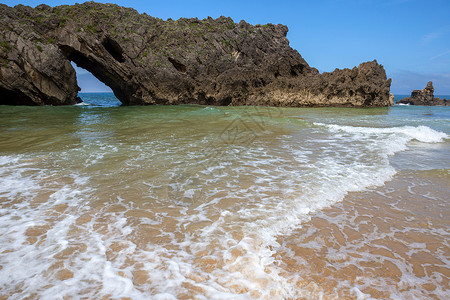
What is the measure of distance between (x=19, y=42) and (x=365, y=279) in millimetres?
30664

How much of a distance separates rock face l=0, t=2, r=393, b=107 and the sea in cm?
2250

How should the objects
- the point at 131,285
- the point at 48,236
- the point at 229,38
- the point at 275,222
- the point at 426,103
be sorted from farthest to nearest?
the point at 426,103
the point at 229,38
the point at 275,222
the point at 48,236
the point at 131,285

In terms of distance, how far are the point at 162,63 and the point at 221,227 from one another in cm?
2938

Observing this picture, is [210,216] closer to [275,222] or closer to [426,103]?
[275,222]

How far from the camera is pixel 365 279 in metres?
2.30

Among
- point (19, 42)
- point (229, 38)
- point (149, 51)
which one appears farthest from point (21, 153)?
point (229, 38)

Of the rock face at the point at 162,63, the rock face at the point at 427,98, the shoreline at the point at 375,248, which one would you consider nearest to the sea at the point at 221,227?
the shoreline at the point at 375,248

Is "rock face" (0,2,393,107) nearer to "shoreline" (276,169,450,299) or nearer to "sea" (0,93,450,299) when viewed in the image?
"sea" (0,93,450,299)

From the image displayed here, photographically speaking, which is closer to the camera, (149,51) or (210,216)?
(210,216)

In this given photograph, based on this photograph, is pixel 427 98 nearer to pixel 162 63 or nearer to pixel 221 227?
pixel 162 63

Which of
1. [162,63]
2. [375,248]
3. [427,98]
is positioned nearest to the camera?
[375,248]

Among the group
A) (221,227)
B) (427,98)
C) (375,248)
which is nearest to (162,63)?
(221,227)

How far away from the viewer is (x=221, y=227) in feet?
10.2

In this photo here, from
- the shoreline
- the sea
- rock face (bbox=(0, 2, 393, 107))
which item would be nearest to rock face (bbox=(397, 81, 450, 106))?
rock face (bbox=(0, 2, 393, 107))
